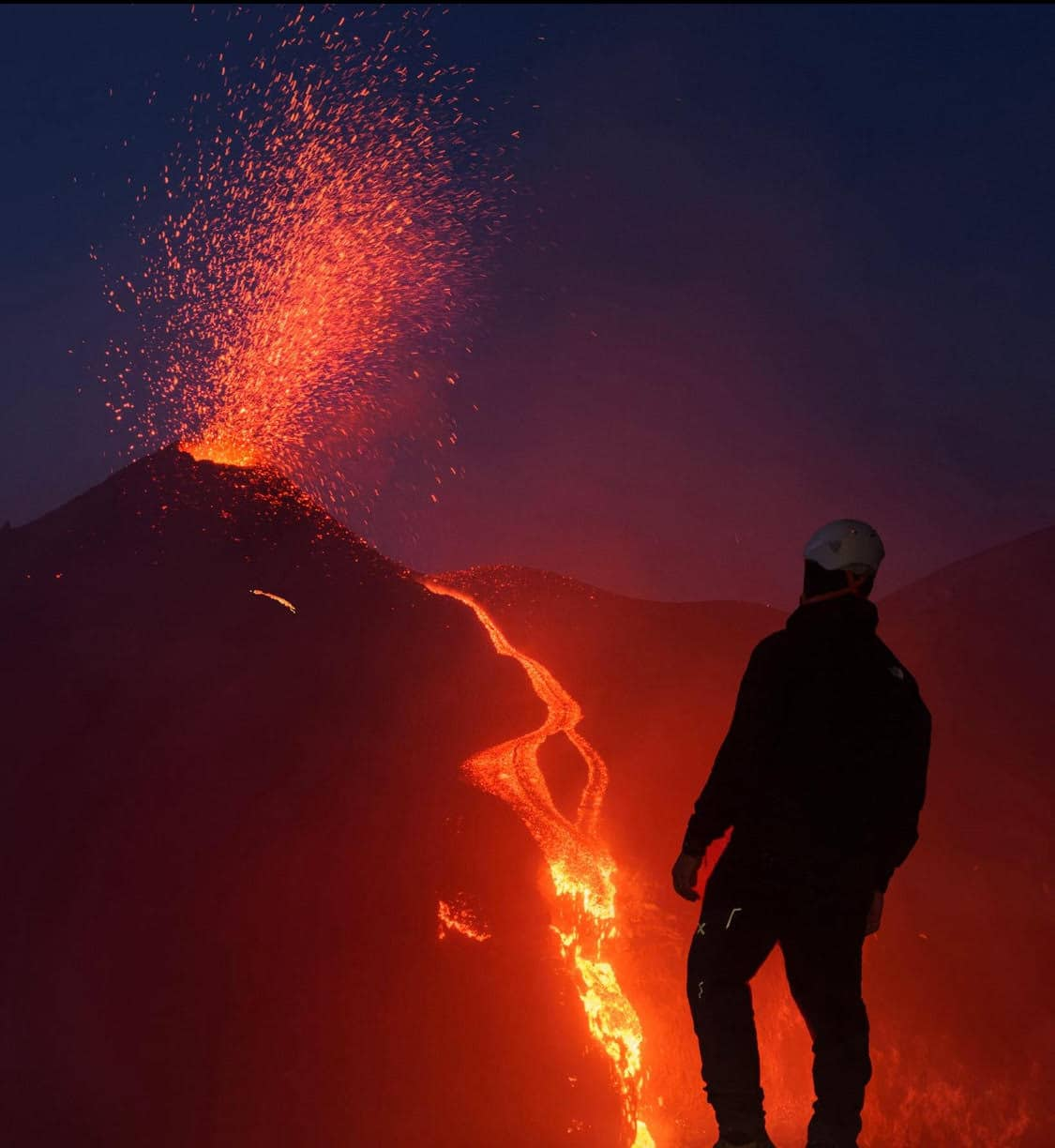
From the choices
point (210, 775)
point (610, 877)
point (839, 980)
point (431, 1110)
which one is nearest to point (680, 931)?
point (610, 877)

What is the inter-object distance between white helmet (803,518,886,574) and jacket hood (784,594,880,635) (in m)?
0.12

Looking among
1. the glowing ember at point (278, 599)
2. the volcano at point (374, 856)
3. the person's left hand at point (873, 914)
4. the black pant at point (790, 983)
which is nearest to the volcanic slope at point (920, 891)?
the volcano at point (374, 856)

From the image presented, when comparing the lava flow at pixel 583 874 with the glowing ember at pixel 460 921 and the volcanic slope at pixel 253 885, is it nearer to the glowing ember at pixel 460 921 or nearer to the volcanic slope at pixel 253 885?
the volcanic slope at pixel 253 885

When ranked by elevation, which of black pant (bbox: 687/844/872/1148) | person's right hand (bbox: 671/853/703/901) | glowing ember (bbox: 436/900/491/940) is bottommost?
black pant (bbox: 687/844/872/1148)

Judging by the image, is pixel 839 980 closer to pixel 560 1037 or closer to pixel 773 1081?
pixel 560 1037

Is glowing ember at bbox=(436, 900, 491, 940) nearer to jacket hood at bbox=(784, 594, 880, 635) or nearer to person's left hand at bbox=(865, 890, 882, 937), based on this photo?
person's left hand at bbox=(865, 890, 882, 937)

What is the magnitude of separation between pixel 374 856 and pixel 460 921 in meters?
1.28

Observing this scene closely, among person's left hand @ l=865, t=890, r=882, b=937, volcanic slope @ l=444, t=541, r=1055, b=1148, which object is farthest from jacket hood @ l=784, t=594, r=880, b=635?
volcanic slope @ l=444, t=541, r=1055, b=1148

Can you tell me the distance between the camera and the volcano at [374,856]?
956 centimetres

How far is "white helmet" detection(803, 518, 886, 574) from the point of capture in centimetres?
366

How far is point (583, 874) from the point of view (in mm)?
14188

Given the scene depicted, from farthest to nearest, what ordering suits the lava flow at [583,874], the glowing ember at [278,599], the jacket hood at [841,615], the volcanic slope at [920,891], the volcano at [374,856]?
the glowing ember at [278,599] < the volcanic slope at [920,891] < the lava flow at [583,874] < the volcano at [374,856] < the jacket hood at [841,615]

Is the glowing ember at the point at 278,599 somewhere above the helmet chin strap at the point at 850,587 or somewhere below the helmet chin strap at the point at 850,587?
above

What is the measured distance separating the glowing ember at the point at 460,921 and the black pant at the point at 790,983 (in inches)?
321
